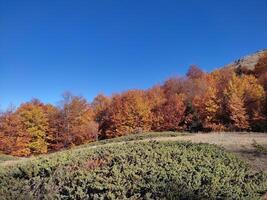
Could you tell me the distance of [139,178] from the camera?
10.0 m

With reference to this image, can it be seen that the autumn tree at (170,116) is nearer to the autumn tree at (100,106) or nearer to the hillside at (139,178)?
the autumn tree at (100,106)

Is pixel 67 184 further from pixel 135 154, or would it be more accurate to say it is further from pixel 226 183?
pixel 226 183

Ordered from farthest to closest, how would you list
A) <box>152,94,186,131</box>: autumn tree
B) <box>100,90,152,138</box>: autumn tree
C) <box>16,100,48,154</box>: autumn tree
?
1. <box>16,100,48,154</box>: autumn tree
2. <box>100,90,152,138</box>: autumn tree
3. <box>152,94,186,131</box>: autumn tree

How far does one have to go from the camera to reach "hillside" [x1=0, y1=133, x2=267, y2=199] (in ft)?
31.3

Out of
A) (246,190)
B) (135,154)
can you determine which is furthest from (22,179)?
(246,190)

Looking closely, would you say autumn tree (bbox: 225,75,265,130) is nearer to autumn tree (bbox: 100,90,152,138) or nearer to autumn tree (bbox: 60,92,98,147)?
autumn tree (bbox: 100,90,152,138)

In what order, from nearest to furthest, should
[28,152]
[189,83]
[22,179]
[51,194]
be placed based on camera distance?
[51,194], [22,179], [28,152], [189,83]

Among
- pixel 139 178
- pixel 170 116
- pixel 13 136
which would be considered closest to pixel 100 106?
pixel 170 116

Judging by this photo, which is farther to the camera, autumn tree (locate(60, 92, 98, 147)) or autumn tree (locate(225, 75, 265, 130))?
autumn tree (locate(60, 92, 98, 147))

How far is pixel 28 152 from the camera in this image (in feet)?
202

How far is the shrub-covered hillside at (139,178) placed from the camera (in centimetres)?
955

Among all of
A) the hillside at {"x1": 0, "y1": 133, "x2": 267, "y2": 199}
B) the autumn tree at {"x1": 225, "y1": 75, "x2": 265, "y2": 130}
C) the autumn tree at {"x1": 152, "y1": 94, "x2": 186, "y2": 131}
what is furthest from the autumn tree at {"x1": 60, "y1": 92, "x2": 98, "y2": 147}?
the hillside at {"x1": 0, "y1": 133, "x2": 267, "y2": 199}

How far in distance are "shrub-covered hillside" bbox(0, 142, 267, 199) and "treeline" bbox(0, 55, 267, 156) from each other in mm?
46079

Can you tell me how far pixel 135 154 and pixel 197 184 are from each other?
3.10m
